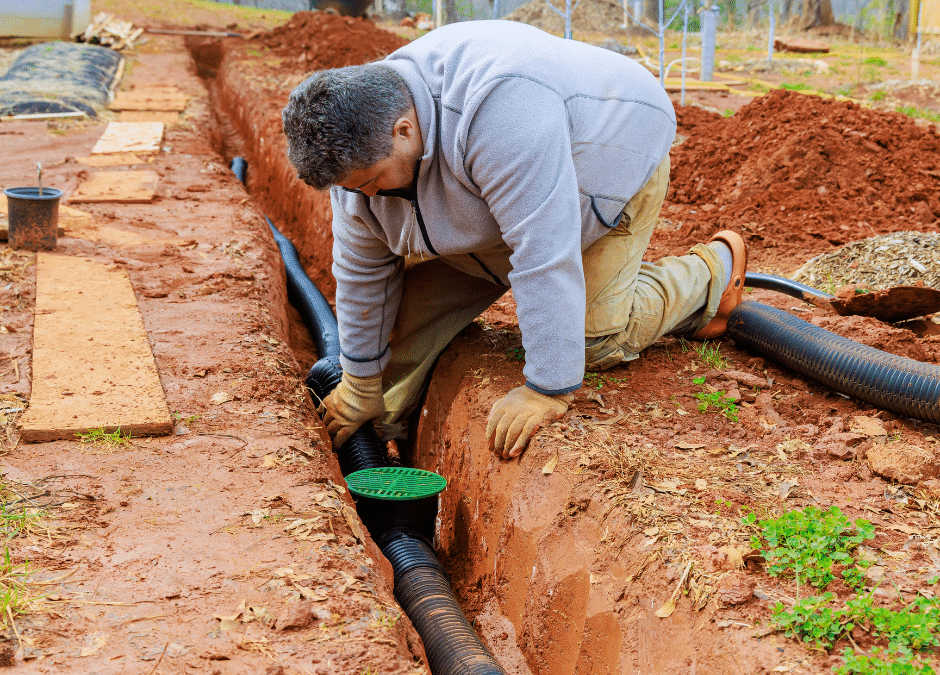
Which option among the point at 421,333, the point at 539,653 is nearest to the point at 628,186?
the point at 421,333

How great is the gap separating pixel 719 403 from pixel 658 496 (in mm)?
729

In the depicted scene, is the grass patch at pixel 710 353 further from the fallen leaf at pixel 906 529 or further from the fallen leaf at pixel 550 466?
the fallen leaf at pixel 906 529

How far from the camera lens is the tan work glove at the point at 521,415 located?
268cm

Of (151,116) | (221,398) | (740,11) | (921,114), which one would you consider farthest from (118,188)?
(740,11)

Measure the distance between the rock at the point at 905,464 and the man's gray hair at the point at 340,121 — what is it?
72.9 inches

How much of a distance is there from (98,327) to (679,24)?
26106 millimetres

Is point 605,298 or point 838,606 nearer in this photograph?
point 838,606

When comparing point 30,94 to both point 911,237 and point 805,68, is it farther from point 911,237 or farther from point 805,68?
point 805,68

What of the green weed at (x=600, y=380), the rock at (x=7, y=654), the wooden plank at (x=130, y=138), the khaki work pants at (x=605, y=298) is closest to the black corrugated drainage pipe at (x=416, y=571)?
the khaki work pants at (x=605, y=298)

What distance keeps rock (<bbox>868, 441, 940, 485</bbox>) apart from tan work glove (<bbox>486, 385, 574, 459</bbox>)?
3.35ft

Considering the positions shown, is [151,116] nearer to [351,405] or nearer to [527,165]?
[351,405]

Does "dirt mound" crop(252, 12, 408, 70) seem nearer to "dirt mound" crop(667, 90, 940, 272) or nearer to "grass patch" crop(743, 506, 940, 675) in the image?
"dirt mound" crop(667, 90, 940, 272)

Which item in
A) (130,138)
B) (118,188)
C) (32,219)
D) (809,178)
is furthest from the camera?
(130,138)

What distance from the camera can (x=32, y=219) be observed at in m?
4.23
